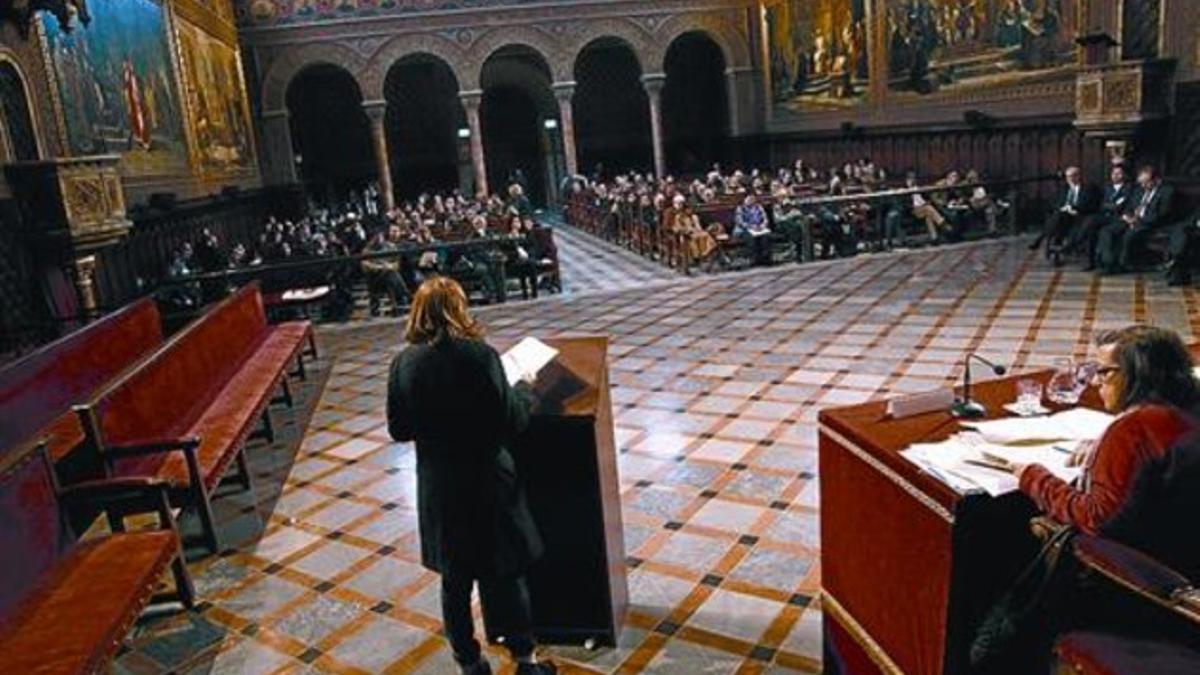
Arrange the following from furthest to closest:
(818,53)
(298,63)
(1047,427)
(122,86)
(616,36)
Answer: (616,36), (298,63), (818,53), (122,86), (1047,427)

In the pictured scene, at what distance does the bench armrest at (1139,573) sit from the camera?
2.07 meters

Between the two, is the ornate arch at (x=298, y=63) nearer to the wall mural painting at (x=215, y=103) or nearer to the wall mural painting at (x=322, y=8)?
the wall mural painting at (x=322, y=8)

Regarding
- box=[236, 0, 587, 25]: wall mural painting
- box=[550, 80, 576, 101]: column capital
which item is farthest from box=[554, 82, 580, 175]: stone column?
box=[236, 0, 587, 25]: wall mural painting

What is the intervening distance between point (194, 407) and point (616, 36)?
19.7 meters

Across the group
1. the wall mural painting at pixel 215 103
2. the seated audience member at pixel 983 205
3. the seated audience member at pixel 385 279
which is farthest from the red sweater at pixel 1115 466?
the wall mural painting at pixel 215 103

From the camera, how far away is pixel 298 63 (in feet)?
71.8

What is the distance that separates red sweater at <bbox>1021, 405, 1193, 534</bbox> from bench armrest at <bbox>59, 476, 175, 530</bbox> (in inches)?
156

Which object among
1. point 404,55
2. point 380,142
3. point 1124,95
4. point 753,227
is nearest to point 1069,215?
point 1124,95

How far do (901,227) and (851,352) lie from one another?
7.08 meters

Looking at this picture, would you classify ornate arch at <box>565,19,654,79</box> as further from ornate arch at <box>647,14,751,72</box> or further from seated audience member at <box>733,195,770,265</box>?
seated audience member at <box>733,195,770,265</box>

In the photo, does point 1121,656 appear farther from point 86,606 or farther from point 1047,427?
point 86,606

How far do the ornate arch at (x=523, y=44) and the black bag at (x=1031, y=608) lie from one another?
72.8ft

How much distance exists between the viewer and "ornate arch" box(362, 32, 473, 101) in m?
22.2

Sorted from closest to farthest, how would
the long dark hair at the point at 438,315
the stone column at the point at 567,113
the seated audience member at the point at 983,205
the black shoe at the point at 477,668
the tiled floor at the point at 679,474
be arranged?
the long dark hair at the point at 438,315, the black shoe at the point at 477,668, the tiled floor at the point at 679,474, the seated audience member at the point at 983,205, the stone column at the point at 567,113
